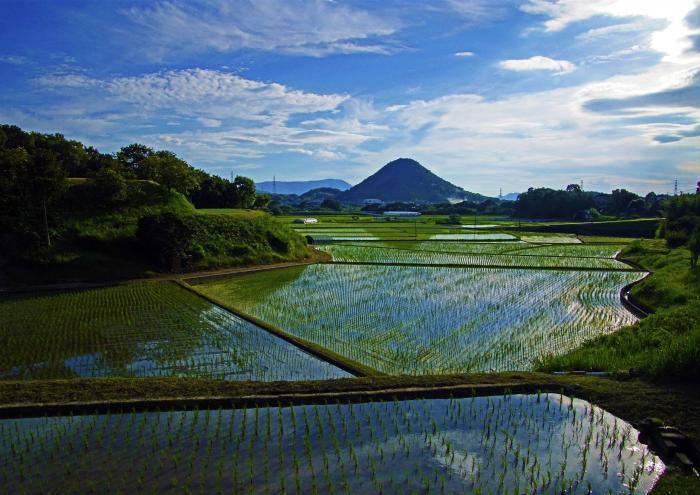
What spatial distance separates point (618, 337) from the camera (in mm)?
12078

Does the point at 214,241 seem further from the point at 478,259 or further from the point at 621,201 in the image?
the point at 621,201

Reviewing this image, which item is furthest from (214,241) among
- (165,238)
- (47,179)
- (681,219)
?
(681,219)

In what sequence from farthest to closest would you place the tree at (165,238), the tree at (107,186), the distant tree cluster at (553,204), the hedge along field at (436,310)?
1. the distant tree cluster at (553,204)
2. the tree at (107,186)
3. the tree at (165,238)
4. the hedge along field at (436,310)

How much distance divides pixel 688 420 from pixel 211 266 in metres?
21.5

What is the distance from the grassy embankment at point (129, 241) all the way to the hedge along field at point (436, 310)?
9.56 feet

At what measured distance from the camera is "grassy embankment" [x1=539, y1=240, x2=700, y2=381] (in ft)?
29.4

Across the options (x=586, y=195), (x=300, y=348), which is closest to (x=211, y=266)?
(x=300, y=348)

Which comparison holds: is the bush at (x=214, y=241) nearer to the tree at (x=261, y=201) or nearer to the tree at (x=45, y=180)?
the tree at (x=45, y=180)

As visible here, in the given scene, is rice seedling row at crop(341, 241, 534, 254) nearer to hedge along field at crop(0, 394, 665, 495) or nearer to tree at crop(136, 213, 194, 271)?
tree at crop(136, 213, 194, 271)

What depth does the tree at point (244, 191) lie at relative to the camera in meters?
43.5

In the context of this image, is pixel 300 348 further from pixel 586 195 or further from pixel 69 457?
pixel 586 195

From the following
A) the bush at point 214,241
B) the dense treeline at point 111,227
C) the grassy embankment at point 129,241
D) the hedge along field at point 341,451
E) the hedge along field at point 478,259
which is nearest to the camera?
the hedge along field at point 341,451

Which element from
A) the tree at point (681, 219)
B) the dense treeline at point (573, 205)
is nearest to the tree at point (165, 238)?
the tree at point (681, 219)

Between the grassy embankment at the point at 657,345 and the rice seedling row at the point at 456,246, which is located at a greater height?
the rice seedling row at the point at 456,246
